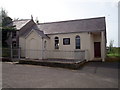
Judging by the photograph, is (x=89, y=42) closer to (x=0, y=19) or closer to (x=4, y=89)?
(x=4, y=89)

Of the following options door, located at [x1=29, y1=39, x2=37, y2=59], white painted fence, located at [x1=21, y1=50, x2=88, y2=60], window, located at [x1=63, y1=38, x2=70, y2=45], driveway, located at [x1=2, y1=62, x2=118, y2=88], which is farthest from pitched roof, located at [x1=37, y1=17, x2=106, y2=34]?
driveway, located at [x1=2, y1=62, x2=118, y2=88]

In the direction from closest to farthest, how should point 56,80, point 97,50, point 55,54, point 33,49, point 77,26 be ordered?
point 56,80, point 33,49, point 55,54, point 97,50, point 77,26

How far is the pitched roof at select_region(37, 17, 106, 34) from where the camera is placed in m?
22.4

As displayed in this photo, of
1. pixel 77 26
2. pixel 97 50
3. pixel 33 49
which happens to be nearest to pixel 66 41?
pixel 77 26

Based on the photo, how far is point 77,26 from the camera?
24.6 meters

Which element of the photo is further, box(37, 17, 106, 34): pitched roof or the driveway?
box(37, 17, 106, 34): pitched roof

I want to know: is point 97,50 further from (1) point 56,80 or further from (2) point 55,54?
(1) point 56,80

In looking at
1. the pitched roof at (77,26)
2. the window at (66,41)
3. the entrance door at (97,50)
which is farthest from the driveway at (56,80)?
the entrance door at (97,50)

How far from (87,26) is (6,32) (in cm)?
1488

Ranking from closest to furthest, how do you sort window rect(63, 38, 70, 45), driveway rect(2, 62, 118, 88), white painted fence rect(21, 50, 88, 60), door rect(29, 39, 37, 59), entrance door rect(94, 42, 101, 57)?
driveway rect(2, 62, 118, 88), white painted fence rect(21, 50, 88, 60), door rect(29, 39, 37, 59), window rect(63, 38, 70, 45), entrance door rect(94, 42, 101, 57)

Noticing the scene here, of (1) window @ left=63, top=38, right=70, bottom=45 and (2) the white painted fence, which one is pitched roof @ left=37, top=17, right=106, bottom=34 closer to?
(1) window @ left=63, top=38, right=70, bottom=45

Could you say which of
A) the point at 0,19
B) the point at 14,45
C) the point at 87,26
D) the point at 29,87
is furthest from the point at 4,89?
the point at 0,19

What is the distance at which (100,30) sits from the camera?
2103 centimetres

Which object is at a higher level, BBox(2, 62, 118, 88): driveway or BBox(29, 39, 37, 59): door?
BBox(29, 39, 37, 59): door
